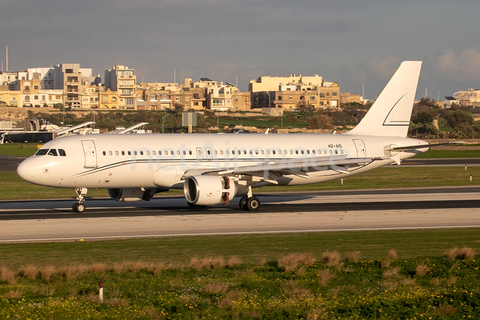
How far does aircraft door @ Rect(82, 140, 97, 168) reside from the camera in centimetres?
3316

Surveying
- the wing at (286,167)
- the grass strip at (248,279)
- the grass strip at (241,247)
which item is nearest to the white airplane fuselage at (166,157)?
the wing at (286,167)

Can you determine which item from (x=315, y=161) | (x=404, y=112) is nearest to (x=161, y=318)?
(x=315, y=161)

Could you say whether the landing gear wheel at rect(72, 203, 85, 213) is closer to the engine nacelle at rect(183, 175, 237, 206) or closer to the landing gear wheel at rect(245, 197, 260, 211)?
the engine nacelle at rect(183, 175, 237, 206)

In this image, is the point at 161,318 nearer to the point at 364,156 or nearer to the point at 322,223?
the point at 322,223

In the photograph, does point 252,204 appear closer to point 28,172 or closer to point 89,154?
point 89,154

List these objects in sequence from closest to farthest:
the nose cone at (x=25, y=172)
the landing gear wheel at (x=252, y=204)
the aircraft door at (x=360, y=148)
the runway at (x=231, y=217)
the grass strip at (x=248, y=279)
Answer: the grass strip at (x=248, y=279), the runway at (x=231, y=217), the nose cone at (x=25, y=172), the landing gear wheel at (x=252, y=204), the aircraft door at (x=360, y=148)

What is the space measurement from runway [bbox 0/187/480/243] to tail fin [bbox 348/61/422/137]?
4813mm

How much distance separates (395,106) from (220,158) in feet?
44.6

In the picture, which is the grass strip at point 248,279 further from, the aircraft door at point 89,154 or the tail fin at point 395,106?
the tail fin at point 395,106

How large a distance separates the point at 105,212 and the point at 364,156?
17.2 meters

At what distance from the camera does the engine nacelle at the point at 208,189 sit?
106 ft

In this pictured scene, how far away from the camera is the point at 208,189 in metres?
32.4

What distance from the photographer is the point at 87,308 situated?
1488cm

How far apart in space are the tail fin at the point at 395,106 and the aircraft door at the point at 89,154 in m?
18.3
